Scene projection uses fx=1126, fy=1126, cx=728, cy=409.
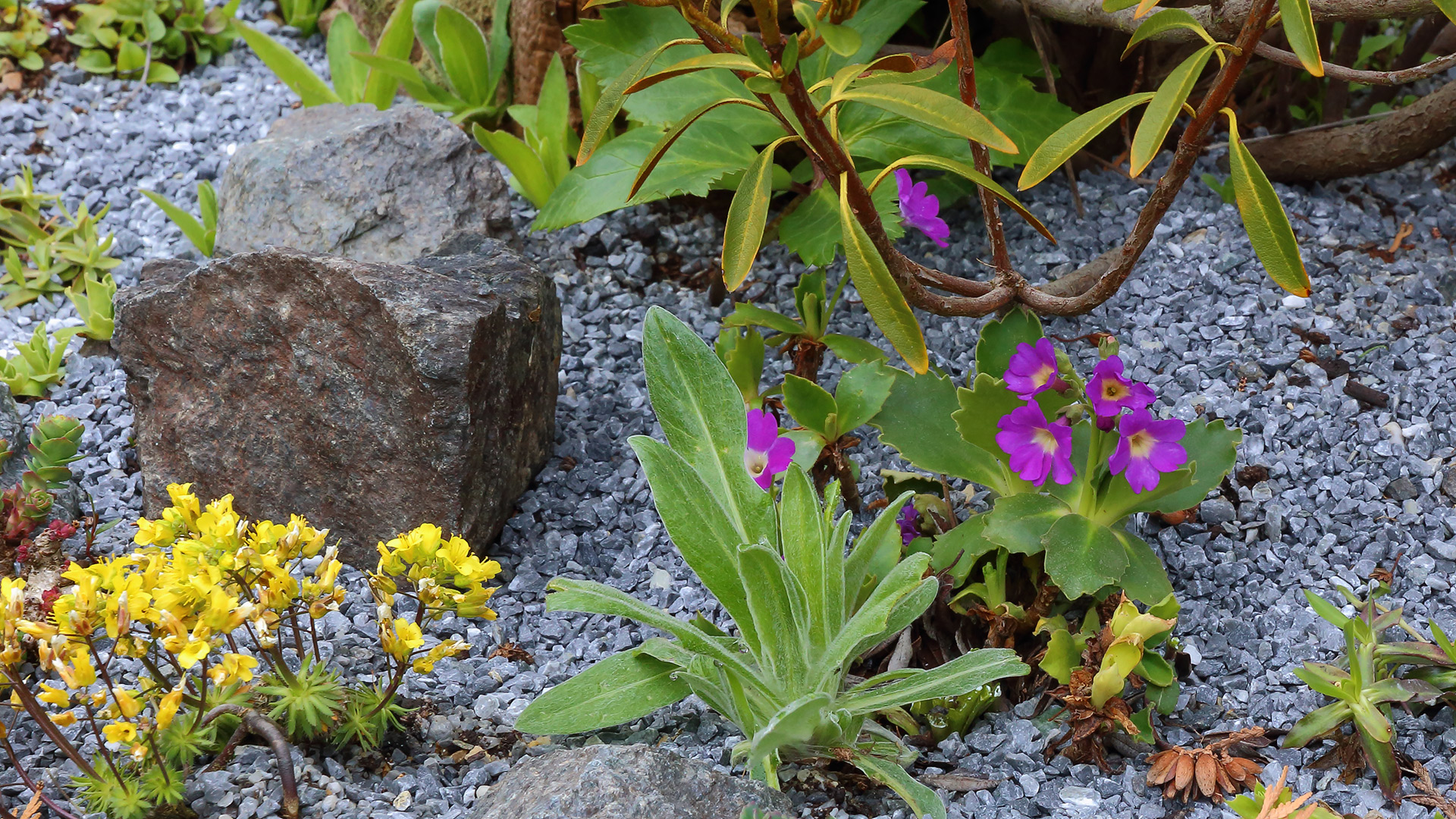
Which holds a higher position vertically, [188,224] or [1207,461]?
[188,224]

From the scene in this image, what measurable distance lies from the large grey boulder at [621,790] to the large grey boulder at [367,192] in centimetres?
144

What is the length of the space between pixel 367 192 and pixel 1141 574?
1859 mm

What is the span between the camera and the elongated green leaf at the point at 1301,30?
137cm

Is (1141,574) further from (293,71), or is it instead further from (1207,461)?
(293,71)

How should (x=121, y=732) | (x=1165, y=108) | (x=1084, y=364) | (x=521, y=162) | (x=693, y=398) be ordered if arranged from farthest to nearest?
(x=521, y=162) < (x=1084, y=364) < (x=693, y=398) < (x=1165, y=108) < (x=121, y=732)

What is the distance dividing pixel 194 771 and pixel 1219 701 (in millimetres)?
1496

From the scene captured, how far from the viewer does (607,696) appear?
62.6 inches

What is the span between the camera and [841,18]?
1458mm

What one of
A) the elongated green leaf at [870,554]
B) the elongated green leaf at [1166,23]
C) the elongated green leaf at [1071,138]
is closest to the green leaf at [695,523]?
the elongated green leaf at [870,554]

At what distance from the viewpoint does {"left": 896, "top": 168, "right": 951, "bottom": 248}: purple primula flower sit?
2102 millimetres

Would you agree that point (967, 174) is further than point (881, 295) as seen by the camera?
Yes

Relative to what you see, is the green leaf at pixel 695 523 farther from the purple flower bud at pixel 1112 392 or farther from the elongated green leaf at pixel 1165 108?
the elongated green leaf at pixel 1165 108

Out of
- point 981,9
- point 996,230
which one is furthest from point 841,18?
point 981,9

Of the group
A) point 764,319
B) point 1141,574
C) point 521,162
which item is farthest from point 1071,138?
point 521,162
